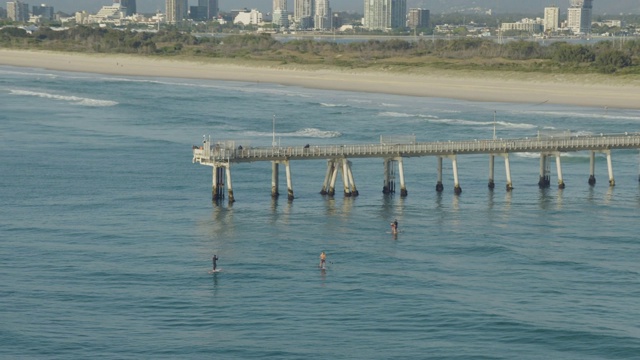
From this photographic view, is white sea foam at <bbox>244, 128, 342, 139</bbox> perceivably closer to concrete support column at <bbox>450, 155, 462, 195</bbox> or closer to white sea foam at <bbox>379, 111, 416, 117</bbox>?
white sea foam at <bbox>379, 111, 416, 117</bbox>

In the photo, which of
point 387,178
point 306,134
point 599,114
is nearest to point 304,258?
point 387,178

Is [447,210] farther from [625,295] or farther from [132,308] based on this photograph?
[132,308]

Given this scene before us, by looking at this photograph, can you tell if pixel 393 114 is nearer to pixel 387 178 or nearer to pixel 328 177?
pixel 387 178

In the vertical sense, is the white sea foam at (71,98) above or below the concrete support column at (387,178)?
below

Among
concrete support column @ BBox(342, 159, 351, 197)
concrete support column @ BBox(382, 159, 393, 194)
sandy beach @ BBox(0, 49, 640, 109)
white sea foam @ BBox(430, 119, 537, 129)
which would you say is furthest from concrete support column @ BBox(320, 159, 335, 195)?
sandy beach @ BBox(0, 49, 640, 109)

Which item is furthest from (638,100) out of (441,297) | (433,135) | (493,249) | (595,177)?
(441,297)

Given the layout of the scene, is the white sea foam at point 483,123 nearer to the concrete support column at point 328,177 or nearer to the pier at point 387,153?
the pier at point 387,153

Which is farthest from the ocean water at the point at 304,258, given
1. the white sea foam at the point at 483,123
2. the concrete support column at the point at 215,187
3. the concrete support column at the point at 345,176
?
the white sea foam at the point at 483,123
